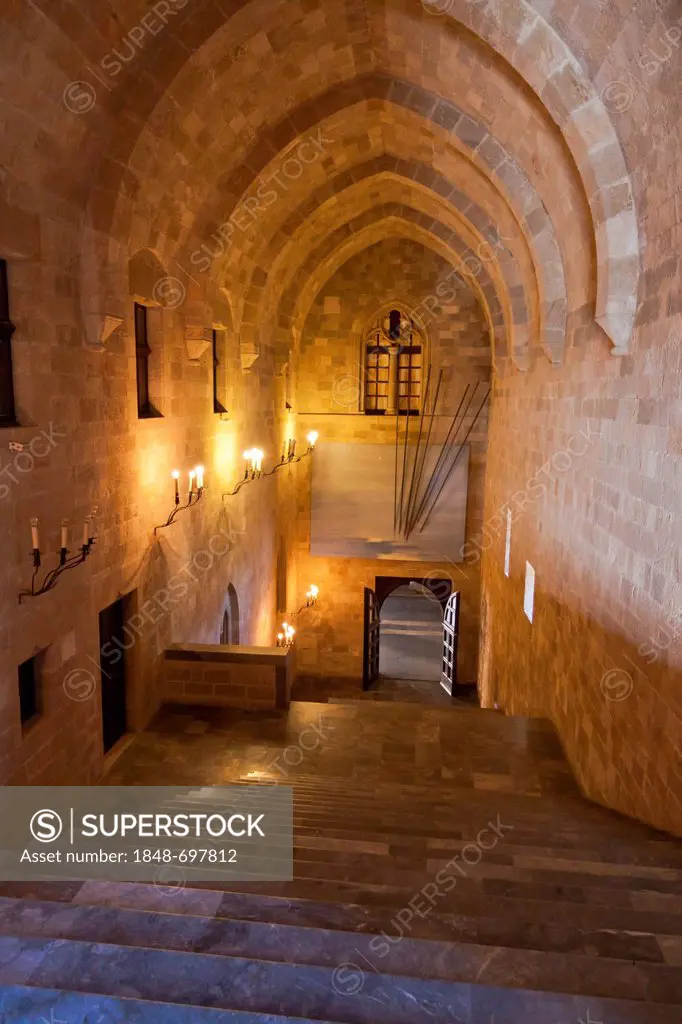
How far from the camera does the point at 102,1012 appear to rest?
213 cm

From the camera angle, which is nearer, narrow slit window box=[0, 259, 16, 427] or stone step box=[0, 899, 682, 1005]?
stone step box=[0, 899, 682, 1005]

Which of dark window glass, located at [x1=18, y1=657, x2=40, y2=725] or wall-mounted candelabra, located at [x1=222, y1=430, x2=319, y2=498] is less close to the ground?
wall-mounted candelabra, located at [x1=222, y1=430, x2=319, y2=498]

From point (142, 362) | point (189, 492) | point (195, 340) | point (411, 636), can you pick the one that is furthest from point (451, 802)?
point (411, 636)

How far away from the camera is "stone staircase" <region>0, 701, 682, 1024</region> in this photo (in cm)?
218

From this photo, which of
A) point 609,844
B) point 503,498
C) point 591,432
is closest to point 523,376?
point 503,498

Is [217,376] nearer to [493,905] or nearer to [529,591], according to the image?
[529,591]

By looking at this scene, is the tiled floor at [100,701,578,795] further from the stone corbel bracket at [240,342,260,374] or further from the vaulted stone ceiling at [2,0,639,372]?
the stone corbel bracket at [240,342,260,374]

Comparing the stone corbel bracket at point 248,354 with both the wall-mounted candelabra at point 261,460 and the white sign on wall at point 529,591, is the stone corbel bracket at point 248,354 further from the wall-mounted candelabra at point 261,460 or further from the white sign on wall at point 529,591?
the white sign on wall at point 529,591

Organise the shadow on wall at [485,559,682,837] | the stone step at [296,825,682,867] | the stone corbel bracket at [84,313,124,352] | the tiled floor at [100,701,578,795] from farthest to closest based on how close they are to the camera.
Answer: the tiled floor at [100,701,578,795] < the stone corbel bracket at [84,313,124,352] < the shadow on wall at [485,559,682,837] < the stone step at [296,825,682,867]

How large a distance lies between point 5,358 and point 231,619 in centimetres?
609

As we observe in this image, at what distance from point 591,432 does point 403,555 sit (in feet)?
26.1

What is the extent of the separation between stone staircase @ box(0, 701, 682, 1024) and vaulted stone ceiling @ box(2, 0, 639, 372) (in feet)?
10.6

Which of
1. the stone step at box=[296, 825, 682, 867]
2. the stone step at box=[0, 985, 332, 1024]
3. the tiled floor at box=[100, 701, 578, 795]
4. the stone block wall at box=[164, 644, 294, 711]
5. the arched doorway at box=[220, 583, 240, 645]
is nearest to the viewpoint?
the stone step at box=[0, 985, 332, 1024]

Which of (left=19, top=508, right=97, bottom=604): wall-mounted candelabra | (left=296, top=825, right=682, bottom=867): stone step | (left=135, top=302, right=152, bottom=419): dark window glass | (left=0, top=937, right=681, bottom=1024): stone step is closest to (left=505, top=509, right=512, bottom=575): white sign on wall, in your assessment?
(left=135, top=302, right=152, bottom=419): dark window glass
